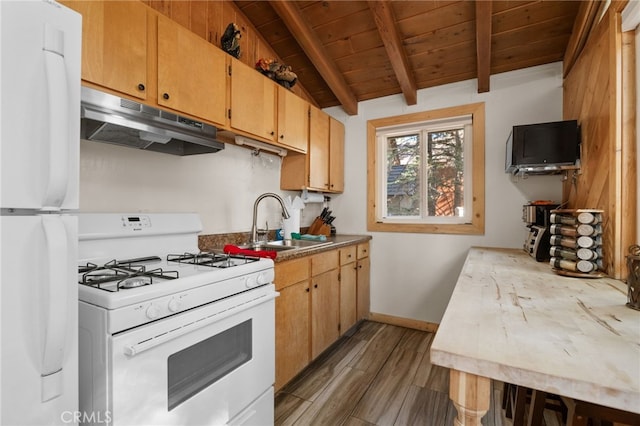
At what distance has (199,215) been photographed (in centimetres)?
201

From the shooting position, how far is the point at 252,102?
2.02 metres

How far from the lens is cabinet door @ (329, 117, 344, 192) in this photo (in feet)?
10.1

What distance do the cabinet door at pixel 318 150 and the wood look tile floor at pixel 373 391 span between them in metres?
1.50

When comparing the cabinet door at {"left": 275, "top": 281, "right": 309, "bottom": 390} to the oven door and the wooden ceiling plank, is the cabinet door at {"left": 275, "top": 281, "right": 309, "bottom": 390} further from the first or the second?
the wooden ceiling plank

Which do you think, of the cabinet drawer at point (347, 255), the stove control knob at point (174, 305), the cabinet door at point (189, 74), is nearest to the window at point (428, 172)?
the cabinet drawer at point (347, 255)

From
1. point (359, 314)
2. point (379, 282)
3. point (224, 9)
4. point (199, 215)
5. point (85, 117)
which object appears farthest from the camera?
point (379, 282)

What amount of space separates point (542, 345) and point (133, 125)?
5.43 feet

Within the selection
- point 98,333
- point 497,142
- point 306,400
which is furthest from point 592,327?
point 497,142

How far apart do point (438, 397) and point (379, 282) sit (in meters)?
1.35

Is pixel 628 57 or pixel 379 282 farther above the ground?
pixel 628 57

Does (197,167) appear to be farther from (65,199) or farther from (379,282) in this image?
(379,282)

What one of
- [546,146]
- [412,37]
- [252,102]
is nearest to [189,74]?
[252,102]

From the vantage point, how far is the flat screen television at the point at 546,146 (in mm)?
1956

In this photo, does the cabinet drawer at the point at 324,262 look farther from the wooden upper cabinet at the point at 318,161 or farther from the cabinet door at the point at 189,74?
the cabinet door at the point at 189,74
